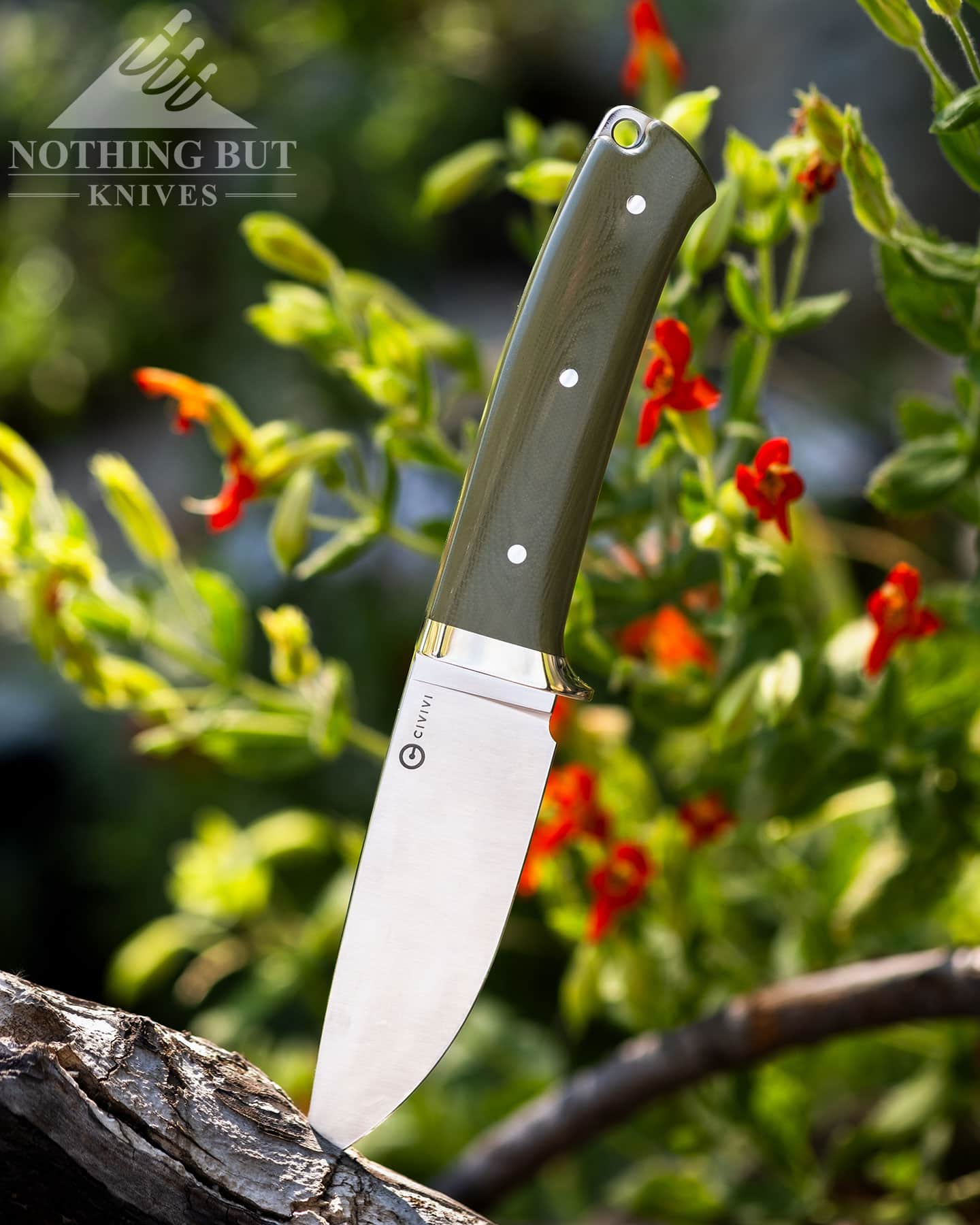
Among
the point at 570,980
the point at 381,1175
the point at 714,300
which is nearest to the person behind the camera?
the point at 381,1175

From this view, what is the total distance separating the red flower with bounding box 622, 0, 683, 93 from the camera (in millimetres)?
473

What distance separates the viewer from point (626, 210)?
328mm

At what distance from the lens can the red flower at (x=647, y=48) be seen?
→ 18.6 inches

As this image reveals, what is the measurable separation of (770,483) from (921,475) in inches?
2.6

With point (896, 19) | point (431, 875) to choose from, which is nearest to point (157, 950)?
point (431, 875)

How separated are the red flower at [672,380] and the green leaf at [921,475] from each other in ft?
0.23

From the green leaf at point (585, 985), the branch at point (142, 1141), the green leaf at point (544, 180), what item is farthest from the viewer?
the green leaf at point (585, 985)

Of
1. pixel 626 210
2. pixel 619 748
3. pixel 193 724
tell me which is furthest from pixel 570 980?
pixel 626 210

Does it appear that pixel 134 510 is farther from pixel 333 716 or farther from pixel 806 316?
pixel 806 316

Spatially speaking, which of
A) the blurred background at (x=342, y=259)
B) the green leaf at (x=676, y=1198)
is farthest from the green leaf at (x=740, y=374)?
the blurred background at (x=342, y=259)

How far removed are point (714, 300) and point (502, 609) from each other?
0.16m

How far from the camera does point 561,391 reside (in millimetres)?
332

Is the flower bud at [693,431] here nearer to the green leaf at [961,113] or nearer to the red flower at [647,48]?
the green leaf at [961,113]

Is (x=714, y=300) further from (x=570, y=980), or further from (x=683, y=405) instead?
(x=570, y=980)
